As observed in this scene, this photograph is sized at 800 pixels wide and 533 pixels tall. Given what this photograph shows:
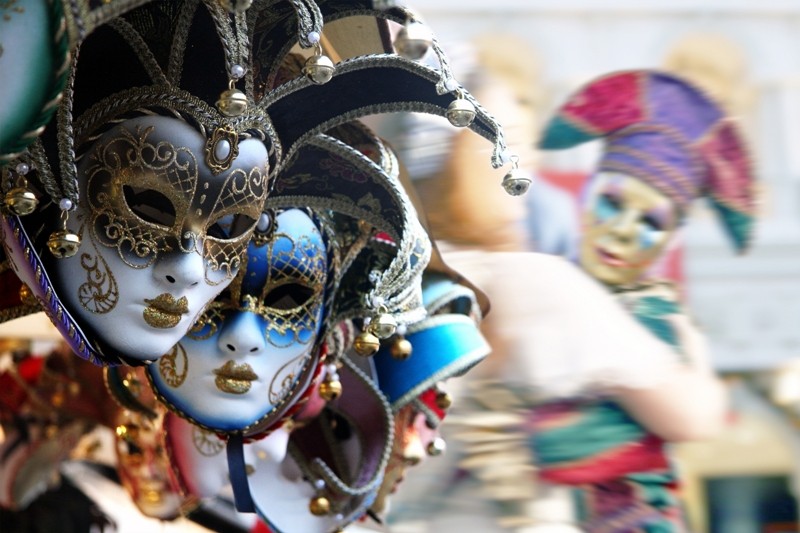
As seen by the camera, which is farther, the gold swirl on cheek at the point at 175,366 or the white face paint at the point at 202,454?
the white face paint at the point at 202,454

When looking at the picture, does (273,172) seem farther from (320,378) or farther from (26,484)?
(26,484)

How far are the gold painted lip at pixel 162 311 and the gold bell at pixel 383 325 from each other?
23 cm

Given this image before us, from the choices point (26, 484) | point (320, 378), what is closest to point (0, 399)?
point (26, 484)

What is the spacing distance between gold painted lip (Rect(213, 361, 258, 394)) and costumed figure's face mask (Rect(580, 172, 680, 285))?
176 centimetres

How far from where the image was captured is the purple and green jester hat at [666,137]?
10.2 feet

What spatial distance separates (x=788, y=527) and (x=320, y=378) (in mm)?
2173

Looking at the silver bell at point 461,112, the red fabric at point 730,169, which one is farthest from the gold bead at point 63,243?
the red fabric at point 730,169

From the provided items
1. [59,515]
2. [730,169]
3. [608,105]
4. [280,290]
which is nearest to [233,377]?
[280,290]

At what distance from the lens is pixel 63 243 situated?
45.8 inches

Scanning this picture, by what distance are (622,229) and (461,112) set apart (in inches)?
77.4

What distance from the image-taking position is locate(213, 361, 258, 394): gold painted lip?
1.44 m

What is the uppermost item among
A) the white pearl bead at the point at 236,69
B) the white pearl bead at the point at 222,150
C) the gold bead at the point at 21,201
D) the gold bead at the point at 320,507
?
the white pearl bead at the point at 236,69

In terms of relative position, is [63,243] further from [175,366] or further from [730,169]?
[730,169]

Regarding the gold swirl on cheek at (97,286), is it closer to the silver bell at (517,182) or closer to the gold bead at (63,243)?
the gold bead at (63,243)
